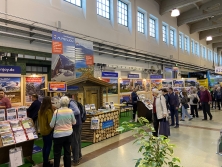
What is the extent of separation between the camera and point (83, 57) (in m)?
7.93

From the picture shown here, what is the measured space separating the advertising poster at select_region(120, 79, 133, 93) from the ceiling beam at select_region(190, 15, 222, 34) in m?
11.7

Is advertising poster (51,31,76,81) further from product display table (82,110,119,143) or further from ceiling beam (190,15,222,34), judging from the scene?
ceiling beam (190,15,222,34)

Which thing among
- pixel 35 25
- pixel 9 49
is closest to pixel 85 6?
pixel 35 25

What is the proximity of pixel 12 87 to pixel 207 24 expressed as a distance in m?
18.6

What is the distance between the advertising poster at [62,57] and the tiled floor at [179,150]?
3.04 meters

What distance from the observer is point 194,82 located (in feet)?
43.9

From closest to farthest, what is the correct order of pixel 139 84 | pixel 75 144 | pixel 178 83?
pixel 75 144, pixel 139 84, pixel 178 83

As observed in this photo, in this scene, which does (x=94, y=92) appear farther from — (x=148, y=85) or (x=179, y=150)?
(x=148, y=85)

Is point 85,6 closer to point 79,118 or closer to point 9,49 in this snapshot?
point 9,49

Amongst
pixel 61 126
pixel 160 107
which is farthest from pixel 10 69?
pixel 160 107

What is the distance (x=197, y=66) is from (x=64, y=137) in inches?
865

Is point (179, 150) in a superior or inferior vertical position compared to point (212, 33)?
inferior

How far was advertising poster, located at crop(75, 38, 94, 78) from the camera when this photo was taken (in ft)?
25.3

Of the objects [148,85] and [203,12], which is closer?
[148,85]
